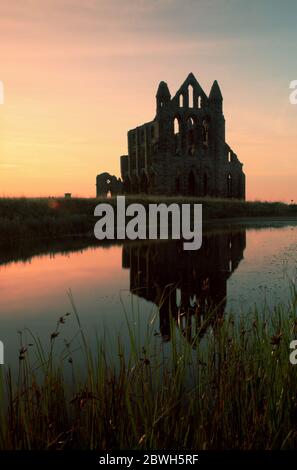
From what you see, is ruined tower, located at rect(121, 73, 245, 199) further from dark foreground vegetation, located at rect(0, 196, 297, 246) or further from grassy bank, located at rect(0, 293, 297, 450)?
grassy bank, located at rect(0, 293, 297, 450)

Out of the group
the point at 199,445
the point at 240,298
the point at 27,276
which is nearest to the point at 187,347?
the point at 199,445

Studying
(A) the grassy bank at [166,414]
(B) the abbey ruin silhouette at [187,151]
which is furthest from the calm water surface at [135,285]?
(B) the abbey ruin silhouette at [187,151]

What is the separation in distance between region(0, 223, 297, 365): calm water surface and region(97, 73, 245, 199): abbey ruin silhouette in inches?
1016

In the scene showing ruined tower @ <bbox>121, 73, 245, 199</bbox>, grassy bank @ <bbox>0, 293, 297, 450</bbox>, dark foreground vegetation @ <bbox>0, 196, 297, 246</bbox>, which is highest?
ruined tower @ <bbox>121, 73, 245, 199</bbox>

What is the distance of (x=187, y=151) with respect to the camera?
143ft

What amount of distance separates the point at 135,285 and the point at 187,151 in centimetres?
3485

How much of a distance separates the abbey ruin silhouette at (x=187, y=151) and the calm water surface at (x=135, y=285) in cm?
2580

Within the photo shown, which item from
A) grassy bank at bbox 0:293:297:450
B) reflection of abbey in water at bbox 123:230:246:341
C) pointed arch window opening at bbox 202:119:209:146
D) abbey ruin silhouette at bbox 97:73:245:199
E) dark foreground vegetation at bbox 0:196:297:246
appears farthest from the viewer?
pointed arch window opening at bbox 202:119:209:146

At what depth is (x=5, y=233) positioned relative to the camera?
62.4 feet

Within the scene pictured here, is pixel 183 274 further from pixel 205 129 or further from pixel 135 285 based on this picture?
pixel 205 129

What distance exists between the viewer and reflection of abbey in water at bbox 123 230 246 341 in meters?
7.70

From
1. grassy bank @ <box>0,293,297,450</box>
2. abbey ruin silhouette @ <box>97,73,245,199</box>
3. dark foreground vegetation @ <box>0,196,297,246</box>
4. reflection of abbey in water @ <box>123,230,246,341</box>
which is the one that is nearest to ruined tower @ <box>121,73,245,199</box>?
abbey ruin silhouette @ <box>97,73,245,199</box>

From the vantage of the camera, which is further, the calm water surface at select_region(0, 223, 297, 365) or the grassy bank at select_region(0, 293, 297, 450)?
the calm water surface at select_region(0, 223, 297, 365)
